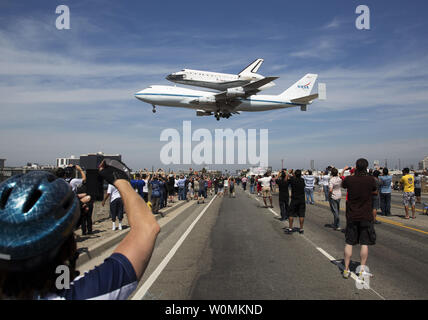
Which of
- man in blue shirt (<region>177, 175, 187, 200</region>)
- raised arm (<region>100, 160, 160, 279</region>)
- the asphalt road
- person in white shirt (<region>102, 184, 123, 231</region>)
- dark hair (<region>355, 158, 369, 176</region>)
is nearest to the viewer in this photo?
raised arm (<region>100, 160, 160, 279</region>)

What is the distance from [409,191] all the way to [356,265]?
820 cm

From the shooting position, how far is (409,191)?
12758 millimetres

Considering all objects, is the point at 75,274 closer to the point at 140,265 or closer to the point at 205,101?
the point at 140,265

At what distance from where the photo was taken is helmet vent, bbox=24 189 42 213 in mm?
1248

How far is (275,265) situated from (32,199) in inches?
225

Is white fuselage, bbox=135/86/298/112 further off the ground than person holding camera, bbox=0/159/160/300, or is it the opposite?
white fuselage, bbox=135/86/298/112

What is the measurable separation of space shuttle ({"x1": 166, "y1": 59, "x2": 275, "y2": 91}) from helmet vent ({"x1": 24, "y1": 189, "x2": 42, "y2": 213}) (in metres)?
26.7

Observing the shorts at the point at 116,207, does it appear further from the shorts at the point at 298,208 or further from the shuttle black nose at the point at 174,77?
the shuttle black nose at the point at 174,77

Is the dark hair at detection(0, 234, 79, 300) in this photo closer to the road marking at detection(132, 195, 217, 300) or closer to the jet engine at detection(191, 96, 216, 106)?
the road marking at detection(132, 195, 217, 300)

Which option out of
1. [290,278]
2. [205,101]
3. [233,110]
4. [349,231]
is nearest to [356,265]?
[349,231]

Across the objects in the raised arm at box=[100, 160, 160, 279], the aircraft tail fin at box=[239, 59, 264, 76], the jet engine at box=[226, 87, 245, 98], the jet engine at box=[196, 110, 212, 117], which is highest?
the aircraft tail fin at box=[239, 59, 264, 76]

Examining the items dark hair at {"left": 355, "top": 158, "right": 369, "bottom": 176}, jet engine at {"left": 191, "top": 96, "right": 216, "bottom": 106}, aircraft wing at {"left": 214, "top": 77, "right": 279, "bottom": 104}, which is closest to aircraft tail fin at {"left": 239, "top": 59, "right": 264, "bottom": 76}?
aircraft wing at {"left": 214, "top": 77, "right": 279, "bottom": 104}

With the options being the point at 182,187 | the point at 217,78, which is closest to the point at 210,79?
the point at 217,78

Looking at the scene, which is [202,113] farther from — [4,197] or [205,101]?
[4,197]
